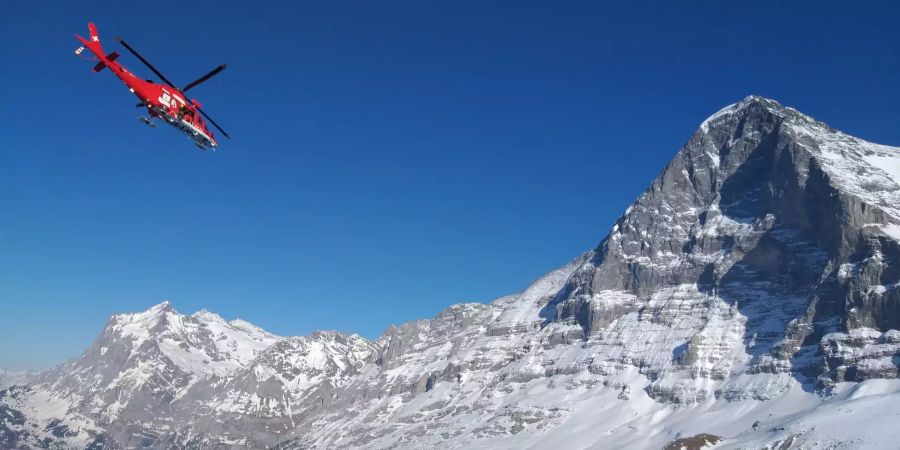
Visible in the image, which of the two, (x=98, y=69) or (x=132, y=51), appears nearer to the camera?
(x=132, y=51)

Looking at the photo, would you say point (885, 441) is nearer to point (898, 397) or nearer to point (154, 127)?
point (898, 397)

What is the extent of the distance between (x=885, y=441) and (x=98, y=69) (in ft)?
591

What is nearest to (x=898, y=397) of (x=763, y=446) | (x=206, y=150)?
(x=763, y=446)

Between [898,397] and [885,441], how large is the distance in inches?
1378

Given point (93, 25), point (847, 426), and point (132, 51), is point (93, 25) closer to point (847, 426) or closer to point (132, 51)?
point (132, 51)

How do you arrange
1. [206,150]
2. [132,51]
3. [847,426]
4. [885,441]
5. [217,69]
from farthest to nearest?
1. [847,426]
2. [885,441]
3. [206,150]
4. [217,69]
5. [132,51]

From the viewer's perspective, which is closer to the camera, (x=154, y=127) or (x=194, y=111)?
(x=154, y=127)

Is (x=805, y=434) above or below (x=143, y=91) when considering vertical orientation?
below

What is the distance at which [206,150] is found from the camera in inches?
3740

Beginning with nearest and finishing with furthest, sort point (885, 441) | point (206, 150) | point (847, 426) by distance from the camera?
point (206, 150) → point (885, 441) → point (847, 426)

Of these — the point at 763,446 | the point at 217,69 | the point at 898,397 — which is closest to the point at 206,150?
the point at 217,69

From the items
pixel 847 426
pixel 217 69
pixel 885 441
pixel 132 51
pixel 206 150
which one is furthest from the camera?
pixel 847 426

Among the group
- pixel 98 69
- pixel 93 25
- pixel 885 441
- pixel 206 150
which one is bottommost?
pixel 885 441

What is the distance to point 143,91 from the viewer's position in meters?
89.4
